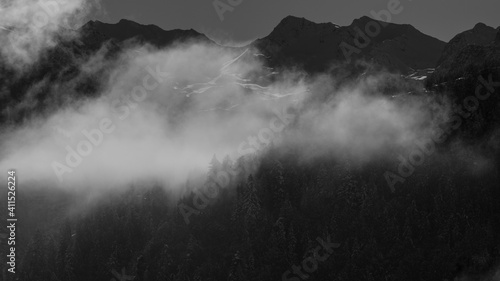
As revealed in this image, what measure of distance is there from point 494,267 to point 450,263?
581 inches

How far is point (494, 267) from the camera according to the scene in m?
193

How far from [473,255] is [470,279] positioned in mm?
9394

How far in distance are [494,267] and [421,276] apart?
25282mm

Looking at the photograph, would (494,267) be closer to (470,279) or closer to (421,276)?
(470,279)

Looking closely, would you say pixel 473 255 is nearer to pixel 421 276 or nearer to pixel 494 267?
pixel 494 267

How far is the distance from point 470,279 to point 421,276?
16738mm

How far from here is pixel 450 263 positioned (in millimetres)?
199125

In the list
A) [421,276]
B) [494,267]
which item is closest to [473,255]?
[494,267]

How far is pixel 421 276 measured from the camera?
654 feet

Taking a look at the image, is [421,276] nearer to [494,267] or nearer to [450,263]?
[450,263]

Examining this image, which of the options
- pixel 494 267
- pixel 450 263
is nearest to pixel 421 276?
pixel 450 263
